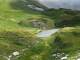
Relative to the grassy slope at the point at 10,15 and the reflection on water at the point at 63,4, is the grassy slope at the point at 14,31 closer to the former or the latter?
the grassy slope at the point at 10,15

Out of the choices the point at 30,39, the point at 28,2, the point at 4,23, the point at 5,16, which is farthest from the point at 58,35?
the point at 28,2

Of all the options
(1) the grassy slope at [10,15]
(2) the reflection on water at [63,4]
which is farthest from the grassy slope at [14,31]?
(2) the reflection on water at [63,4]

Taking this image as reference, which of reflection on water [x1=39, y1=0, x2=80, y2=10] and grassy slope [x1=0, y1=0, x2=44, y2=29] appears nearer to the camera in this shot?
grassy slope [x1=0, y1=0, x2=44, y2=29]

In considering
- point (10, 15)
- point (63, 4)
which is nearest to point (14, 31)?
point (10, 15)

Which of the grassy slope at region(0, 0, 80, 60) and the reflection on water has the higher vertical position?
the reflection on water

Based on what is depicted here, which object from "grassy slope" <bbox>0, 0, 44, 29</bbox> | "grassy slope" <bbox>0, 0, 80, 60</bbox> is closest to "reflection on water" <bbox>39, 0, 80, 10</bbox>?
"grassy slope" <bbox>0, 0, 44, 29</bbox>

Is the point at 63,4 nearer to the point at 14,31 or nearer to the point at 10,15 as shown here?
the point at 10,15

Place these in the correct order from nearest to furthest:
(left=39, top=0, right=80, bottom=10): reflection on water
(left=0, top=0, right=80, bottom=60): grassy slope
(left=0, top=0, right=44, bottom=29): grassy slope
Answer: (left=0, top=0, right=80, bottom=60): grassy slope, (left=0, top=0, right=44, bottom=29): grassy slope, (left=39, top=0, right=80, bottom=10): reflection on water

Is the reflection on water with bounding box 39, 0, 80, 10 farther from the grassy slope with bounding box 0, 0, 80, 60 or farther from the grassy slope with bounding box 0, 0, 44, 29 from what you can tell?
the grassy slope with bounding box 0, 0, 80, 60

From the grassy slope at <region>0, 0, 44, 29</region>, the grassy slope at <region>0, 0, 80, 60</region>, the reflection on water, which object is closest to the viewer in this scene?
the grassy slope at <region>0, 0, 80, 60</region>

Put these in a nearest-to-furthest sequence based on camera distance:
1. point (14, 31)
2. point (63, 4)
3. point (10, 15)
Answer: point (14, 31) < point (10, 15) < point (63, 4)

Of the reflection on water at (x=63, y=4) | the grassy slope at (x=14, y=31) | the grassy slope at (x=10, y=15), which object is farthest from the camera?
the reflection on water at (x=63, y=4)
